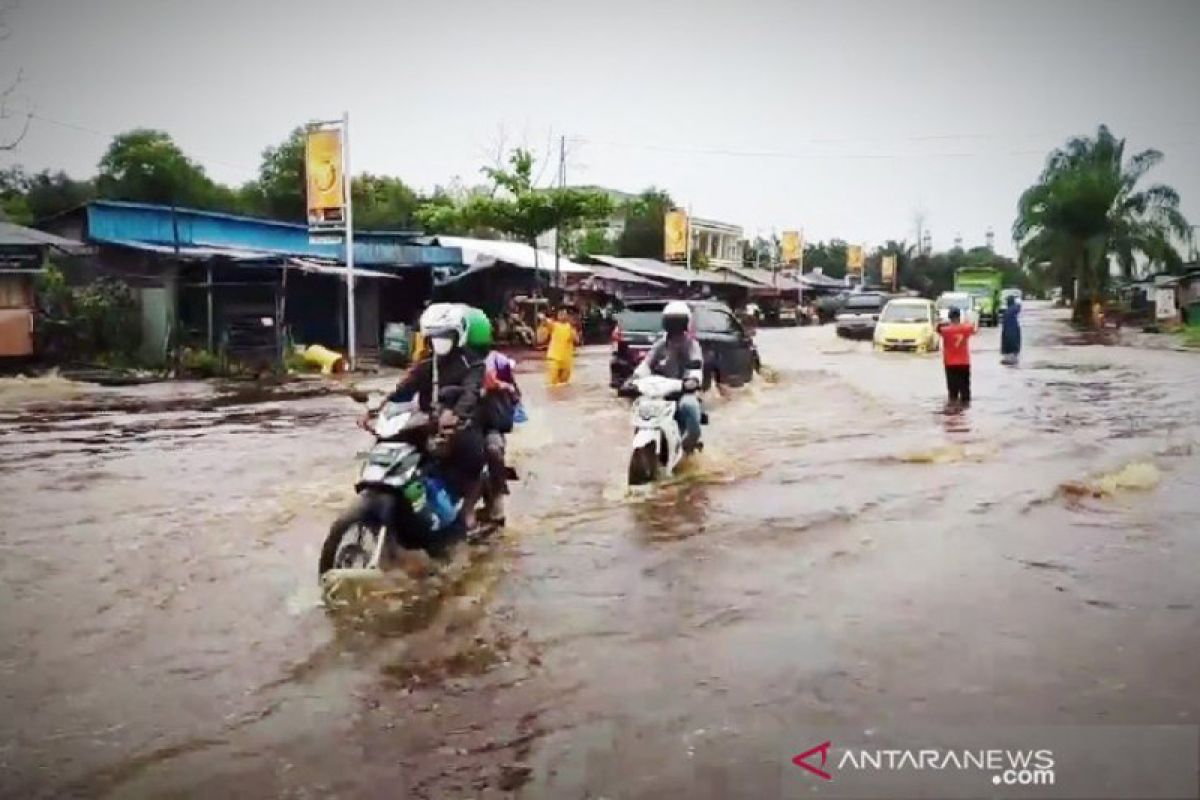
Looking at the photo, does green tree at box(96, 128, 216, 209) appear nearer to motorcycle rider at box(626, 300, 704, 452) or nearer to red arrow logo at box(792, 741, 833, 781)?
motorcycle rider at box(626, 300, 704, 452)

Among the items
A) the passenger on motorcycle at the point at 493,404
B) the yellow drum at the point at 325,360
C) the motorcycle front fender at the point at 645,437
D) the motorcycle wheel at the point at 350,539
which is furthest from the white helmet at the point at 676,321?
the yellow drum at the point at 325,360

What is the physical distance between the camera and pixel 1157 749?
11.7 feet

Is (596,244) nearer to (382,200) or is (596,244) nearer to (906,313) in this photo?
(382,200)

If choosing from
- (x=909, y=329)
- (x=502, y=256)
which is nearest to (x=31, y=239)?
(x=502, y=256)

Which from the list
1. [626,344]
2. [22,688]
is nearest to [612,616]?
[22,688]

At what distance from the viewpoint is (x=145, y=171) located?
39.0 m

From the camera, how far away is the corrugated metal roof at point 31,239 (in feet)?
71.1

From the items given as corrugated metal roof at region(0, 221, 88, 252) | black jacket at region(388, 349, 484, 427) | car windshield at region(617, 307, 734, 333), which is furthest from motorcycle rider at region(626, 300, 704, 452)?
corrugated metal roof at region(0, 221, 88, 252)

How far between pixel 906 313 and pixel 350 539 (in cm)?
2678

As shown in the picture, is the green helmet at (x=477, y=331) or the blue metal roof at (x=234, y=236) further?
the blue metal roof at (x=234, y=236)

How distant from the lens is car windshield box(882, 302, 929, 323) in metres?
30.3

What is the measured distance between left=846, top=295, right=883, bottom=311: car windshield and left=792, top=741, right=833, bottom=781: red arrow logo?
3813 cm

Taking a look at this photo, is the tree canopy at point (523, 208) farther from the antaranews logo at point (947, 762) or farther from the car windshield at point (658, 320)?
the antaranews logo at point (947, 762)

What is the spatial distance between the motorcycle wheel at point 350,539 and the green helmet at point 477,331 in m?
1.25
